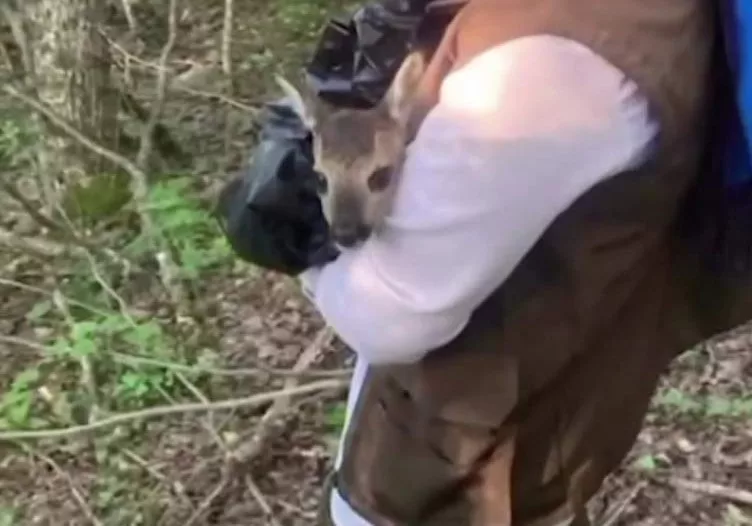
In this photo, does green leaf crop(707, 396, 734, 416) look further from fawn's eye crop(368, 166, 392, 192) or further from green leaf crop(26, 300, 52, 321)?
fawn's eye crop(368, 166, 392, 192)

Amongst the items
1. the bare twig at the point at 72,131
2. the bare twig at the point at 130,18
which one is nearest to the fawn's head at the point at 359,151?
the bare twig at the point at 72,131

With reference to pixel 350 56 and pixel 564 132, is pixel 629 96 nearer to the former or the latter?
pixel 564 132

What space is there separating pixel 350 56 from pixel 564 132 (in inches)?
15.0

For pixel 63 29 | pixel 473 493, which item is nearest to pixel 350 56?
pixel 473 493

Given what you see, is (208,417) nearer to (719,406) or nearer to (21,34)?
(719,406)

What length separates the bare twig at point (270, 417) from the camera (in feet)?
10.5

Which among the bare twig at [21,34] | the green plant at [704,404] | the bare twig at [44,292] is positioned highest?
the bare twig at [21,34]

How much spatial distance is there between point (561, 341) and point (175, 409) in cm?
158

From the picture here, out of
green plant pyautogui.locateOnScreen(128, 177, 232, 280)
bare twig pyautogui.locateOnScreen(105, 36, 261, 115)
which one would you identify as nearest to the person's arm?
green plant pyautogui.locateOnScreen(128, 177, 232, 280)

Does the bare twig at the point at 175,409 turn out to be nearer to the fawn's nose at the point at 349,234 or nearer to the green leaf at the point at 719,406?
the green leaf at the point at 719,406

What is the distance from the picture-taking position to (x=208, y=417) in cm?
333

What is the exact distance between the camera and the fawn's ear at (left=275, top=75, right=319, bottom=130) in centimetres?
181

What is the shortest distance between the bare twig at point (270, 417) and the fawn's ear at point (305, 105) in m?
1.40

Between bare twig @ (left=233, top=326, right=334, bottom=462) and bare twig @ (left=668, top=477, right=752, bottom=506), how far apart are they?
0.82 m
